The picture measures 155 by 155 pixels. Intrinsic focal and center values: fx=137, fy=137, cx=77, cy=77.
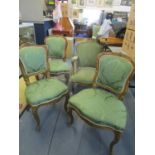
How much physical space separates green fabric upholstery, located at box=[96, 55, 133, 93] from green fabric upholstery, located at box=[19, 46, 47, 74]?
740mm

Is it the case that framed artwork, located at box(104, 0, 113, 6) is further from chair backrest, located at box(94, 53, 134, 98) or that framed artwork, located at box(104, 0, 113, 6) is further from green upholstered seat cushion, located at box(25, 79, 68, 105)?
green upholstered seat cushion, located at box(25, 79, 68, 105)

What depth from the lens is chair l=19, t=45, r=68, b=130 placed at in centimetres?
146

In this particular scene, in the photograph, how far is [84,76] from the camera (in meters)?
1.88

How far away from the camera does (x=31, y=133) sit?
1.58 metres

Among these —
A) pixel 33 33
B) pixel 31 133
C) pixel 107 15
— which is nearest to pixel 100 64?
pixel 31 133

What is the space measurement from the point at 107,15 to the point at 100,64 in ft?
14.4

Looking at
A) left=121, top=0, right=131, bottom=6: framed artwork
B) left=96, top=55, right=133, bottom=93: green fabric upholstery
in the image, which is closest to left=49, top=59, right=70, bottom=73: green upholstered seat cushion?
left=96, top=55, right=133, bottom=93: green fabric upholstery

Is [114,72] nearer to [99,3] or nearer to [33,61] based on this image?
[33,61]

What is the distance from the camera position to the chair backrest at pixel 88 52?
2064 millimetres

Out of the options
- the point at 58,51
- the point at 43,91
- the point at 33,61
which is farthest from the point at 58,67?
the point at 43,91

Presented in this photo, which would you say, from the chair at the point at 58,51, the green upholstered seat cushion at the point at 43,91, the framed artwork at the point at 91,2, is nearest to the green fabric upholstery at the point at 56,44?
the chair at the point at 58,51

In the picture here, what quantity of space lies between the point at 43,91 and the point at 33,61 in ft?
1.38
